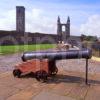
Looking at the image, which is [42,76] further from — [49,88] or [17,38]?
[17,38]

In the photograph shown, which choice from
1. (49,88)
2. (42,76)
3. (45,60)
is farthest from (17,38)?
(49,88)

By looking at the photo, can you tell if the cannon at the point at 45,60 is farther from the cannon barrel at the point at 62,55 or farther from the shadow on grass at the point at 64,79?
the shadow on grass at the point at 64,79

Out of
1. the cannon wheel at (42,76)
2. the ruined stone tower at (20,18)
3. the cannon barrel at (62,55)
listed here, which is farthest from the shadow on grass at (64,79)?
the ruined stone tower at (20,18)

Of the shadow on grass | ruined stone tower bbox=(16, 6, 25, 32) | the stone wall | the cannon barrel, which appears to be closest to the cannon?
the cannon barrel

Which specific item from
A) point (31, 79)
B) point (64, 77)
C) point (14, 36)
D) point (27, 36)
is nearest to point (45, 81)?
point (31, 79)

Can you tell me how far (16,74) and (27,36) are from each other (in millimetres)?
48474

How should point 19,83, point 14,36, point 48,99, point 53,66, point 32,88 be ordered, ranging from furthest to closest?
1. point 14,36
2. point 53,66
3. point 19,83
4. point 32,88
5. point 48,99

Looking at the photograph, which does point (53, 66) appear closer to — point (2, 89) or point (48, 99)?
point (2, 89)

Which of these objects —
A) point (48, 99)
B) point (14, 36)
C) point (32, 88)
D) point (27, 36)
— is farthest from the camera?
point (27, 36)

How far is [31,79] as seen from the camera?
10.5m

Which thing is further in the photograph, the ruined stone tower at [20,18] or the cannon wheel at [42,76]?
the ruined stone tower at [20,18]

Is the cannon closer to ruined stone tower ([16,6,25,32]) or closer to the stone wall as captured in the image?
the stone wall

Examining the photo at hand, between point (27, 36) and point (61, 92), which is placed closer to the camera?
point (61, 92)

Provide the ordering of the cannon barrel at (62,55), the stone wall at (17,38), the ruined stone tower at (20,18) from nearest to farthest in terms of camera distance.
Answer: the cannon barrel at (62,55)
the stone wall at (17,38)
the ruined stone tower at (20,18)
